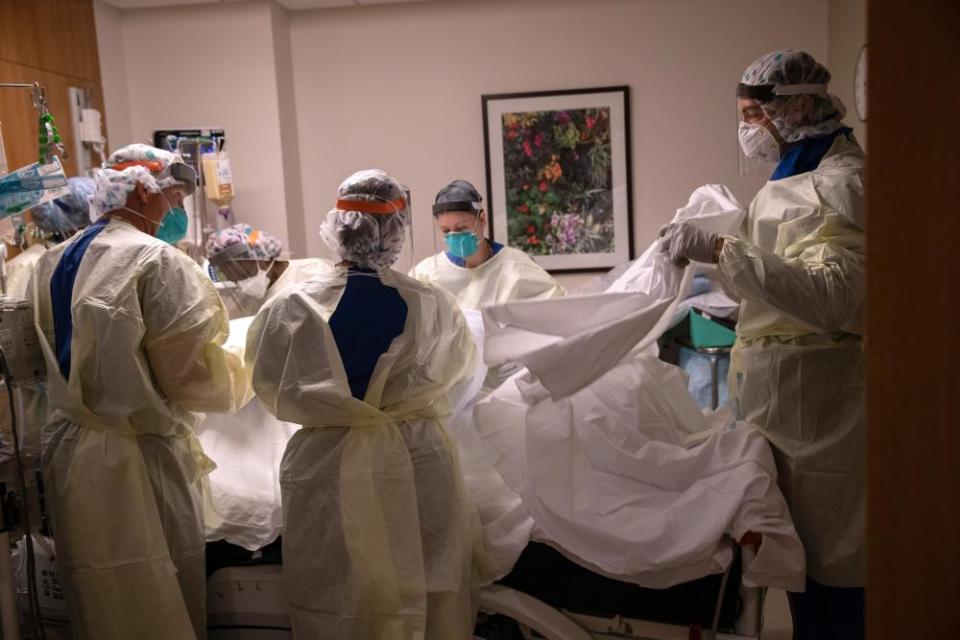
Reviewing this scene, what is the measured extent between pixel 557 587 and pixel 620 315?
70 centimetres

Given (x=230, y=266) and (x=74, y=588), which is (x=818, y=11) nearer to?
(x=230, y=266)

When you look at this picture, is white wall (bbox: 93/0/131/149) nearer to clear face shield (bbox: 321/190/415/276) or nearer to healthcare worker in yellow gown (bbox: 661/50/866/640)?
clear face shield (bbox: 321/190/415/276)

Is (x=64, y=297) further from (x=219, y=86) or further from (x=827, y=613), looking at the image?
(x=219, y=86)

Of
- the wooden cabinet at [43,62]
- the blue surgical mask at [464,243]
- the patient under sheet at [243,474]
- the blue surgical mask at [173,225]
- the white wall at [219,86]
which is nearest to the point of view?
Answer: the patient under sheet at [243,474]

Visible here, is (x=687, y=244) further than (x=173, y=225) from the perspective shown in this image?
No

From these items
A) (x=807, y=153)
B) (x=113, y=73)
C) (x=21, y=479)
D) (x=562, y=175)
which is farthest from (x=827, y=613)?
(x=113, y=73)

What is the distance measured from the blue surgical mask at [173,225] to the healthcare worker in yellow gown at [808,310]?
1.40 metres

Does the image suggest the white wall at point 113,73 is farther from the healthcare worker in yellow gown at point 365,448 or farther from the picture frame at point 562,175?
the healthcare worker in yellow gown at point 365,448

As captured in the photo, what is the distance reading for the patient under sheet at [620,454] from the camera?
1934 mm

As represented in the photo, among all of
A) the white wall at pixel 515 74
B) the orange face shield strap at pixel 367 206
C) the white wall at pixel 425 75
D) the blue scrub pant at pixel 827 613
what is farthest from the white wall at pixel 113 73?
the blue scrub pant at pixel 827 613

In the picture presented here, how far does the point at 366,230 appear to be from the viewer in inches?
81.7

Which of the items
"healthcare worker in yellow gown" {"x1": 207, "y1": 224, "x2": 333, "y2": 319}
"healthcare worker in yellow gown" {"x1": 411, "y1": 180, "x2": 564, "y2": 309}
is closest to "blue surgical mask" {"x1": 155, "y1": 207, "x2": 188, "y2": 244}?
"healthcare worker in yellow gown" {"x1": 207, "y1": 224, "x2": 333, "y2": 319}

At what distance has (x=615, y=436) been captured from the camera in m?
2.11

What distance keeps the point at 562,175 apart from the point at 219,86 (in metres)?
1.79
